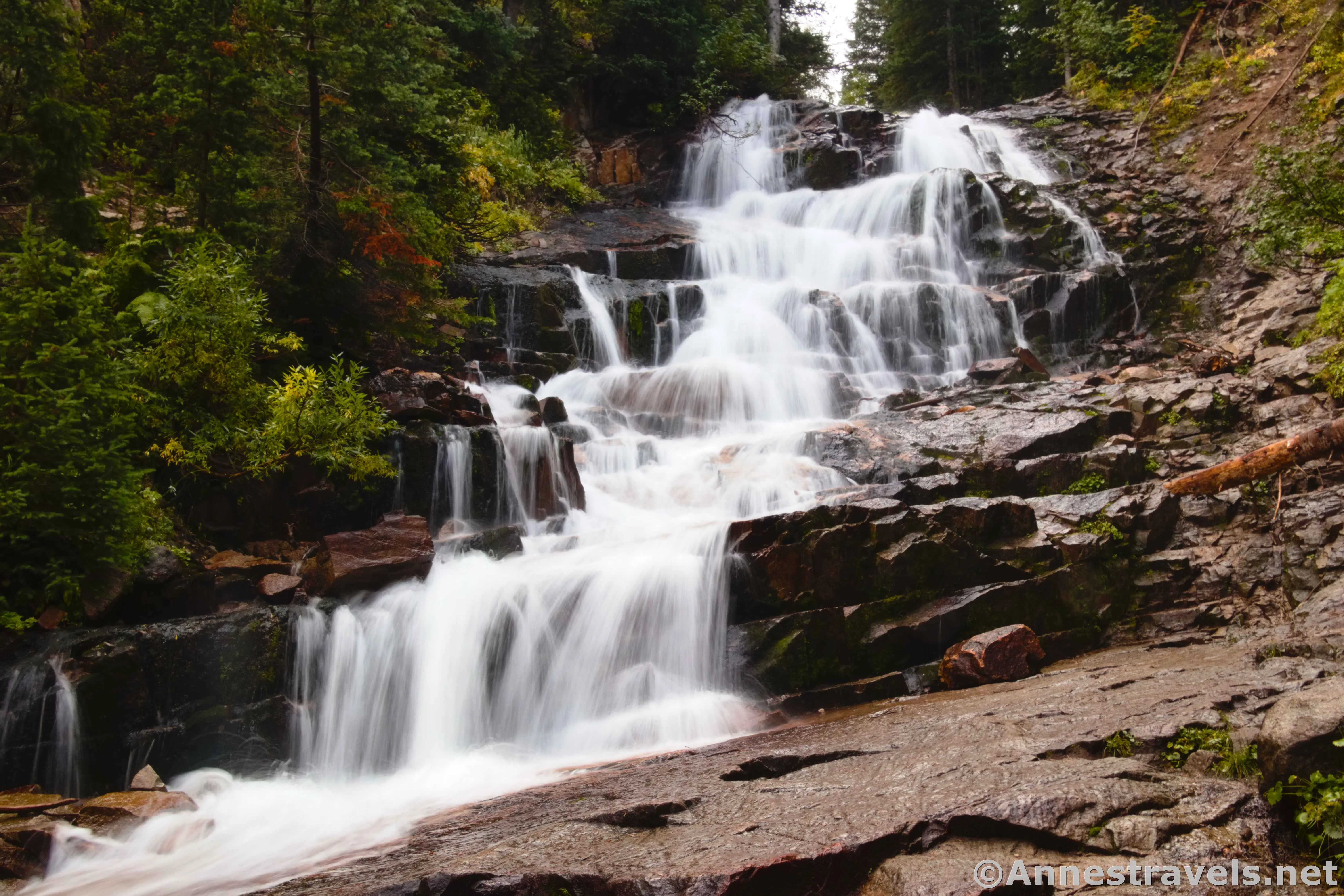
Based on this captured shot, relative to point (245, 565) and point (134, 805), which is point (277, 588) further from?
point (134, 805)

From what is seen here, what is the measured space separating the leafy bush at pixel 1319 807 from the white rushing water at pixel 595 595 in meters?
4.76

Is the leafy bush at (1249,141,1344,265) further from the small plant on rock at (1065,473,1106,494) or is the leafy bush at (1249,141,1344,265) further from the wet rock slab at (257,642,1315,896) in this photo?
the wet rock slab at (257,642,1315,896)

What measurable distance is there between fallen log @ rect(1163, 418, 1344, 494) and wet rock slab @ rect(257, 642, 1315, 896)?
378 cm

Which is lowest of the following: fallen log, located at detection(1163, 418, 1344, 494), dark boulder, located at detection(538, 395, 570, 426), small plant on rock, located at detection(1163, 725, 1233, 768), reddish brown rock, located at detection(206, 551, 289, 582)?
small plant on rock, located at detection(1163, 725, 1233, 768)

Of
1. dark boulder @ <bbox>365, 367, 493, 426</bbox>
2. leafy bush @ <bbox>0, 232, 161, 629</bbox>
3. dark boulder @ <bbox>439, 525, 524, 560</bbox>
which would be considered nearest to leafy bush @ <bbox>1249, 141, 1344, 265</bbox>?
dark boulder @ <bbox>439, 525, 524, 560</bbox>

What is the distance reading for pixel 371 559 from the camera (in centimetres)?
898

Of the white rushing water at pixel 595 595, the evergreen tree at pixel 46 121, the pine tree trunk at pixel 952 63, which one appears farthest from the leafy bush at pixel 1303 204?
the pine tree trunk at pixel 952 63

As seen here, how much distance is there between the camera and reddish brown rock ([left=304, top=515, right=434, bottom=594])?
876cm

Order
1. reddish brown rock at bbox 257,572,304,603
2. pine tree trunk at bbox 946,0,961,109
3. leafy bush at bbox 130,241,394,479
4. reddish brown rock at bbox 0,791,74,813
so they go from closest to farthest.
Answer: reddish brown rock at bbox 0,791,74,813
reddish brown rock at bbox 257,572,304,603
leafy bush at bbox 130,241,394,479
pine tree trunk at bbox 946,0,961,109

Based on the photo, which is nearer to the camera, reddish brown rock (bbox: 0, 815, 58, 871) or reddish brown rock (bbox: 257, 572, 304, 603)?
reddish brown rock (bbox: 0, 815, 58, 871)

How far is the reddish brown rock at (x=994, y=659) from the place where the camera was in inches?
295

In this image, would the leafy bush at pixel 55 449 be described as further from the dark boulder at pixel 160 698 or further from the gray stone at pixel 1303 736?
the gray stone at pixel 1303 736

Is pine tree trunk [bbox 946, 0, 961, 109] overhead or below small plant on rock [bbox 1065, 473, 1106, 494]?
overhead

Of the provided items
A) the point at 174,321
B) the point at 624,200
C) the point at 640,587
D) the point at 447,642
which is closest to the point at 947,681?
the point at 640,587
